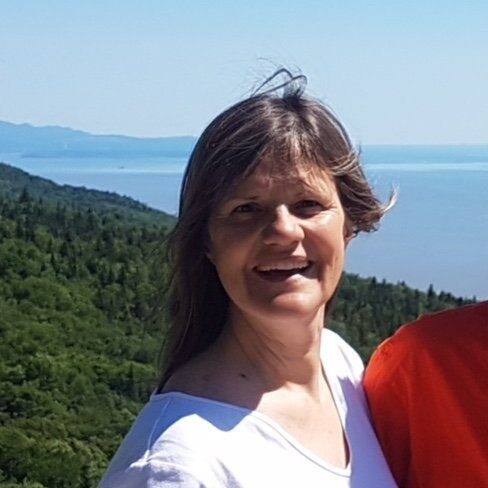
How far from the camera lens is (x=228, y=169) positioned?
72.7 inches

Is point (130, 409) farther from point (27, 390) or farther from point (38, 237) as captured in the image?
point (38, 237)

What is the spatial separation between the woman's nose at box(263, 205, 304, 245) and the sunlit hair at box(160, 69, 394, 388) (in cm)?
7

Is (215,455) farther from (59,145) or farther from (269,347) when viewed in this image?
(59,145)

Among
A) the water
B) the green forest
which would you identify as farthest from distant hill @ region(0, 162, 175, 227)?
the water

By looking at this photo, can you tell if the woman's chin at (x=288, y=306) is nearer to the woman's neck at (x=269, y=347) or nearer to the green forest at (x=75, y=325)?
the woman's neck at (x=269, y=347)

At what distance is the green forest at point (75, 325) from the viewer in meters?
7.25

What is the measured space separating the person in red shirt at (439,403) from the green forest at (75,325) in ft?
9.97

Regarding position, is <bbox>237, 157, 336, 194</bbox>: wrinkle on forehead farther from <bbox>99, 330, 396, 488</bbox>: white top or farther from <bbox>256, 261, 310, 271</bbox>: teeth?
<bbox>99, 330, 396, 488</bbox>: white top

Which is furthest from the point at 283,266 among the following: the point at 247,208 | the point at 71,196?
the point at 71,196

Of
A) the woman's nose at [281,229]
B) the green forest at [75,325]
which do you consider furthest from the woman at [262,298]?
the green forest at [75,325]

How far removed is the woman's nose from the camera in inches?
71.9

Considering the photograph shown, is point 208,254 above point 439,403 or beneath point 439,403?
above

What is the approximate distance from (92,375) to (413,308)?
2637 millimetres

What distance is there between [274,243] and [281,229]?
0.02m
